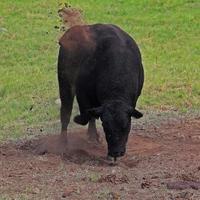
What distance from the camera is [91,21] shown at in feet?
67.3

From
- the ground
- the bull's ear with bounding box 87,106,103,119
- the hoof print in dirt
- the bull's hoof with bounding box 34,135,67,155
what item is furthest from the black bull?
the hoof print in dirt

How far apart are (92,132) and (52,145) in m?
0.62

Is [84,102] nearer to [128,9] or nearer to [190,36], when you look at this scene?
[190,36]

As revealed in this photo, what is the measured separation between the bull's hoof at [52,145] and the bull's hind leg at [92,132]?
350 mm

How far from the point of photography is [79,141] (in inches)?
415

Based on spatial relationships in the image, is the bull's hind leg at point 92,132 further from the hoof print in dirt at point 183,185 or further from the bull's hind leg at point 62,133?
the hoof print in dirt at point 183,185

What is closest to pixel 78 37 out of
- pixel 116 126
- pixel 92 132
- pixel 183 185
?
pixel 92 132

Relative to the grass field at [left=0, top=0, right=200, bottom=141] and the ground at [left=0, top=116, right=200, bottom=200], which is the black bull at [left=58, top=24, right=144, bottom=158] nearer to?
the ground at [left=0, top=116, right=200, bottom=200]

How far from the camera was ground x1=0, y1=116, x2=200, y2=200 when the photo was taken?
7777 mm

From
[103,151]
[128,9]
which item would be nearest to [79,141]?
[103,151]

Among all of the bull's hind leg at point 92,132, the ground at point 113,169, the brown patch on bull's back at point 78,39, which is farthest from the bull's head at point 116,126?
the bull's hind leg at point 92,132

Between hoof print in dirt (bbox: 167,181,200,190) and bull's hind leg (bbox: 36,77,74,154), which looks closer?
hoof print in dirt (bbox: 167,181,200,190)

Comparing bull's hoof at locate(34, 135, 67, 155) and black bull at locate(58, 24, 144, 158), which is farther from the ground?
black bull at locate(58, 24, 144, 158)

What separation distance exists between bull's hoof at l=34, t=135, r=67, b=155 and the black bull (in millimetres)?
176
